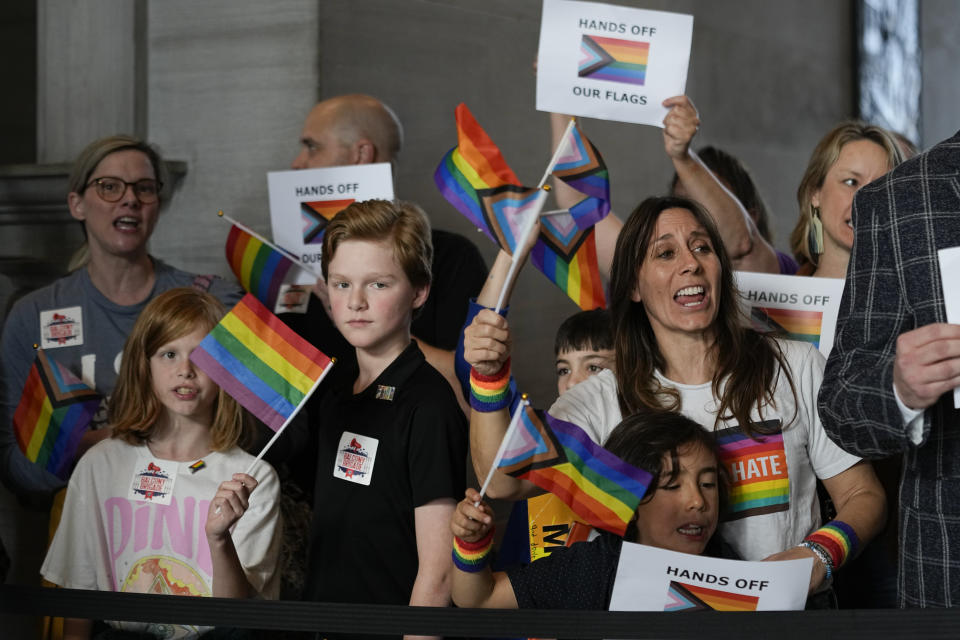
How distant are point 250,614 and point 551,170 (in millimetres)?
1422

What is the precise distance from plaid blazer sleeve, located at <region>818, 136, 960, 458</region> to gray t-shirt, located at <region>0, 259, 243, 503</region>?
2.10 m

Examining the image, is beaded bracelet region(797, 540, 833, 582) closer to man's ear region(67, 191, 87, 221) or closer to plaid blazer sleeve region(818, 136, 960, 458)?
plaid blazer sleeve region(818, 136, 960, 458)

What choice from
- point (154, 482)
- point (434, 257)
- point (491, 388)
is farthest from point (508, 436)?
point (434, 257)

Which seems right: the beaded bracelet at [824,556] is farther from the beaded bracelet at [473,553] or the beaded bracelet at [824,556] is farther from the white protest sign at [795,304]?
the white protest sign at [795,304]

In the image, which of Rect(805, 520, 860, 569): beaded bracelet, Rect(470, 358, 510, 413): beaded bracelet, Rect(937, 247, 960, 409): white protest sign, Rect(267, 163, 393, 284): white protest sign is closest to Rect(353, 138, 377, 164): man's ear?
Rect(267, 163, 393, 284): white protest sign

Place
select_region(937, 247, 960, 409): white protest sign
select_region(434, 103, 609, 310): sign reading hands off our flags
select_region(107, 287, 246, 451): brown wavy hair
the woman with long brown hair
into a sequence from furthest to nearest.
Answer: select_region(107, 287, 246, 451): brown wavy hair
select_region(434, 103, 609, 310): sign reading hands off our flags
the woman with long brown hair
select_region(937, 247, 960, 409): white protest sign

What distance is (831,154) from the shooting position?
340cm

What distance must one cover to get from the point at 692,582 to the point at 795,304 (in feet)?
3.87

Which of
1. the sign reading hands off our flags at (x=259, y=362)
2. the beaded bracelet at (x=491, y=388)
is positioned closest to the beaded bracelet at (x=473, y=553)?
the beaded bracelet at (x=491, y=388)

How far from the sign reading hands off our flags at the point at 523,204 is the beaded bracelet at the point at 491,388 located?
0.46 meters

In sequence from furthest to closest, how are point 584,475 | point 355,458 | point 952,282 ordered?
1. point 355,458
2. point 584,475
3. point 952,282

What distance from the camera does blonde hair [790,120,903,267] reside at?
3383mm

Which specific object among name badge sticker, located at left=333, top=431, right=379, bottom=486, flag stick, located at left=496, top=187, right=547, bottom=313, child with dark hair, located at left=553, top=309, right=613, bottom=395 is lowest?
name badge sticker, located at left=333, top=431, right=379, bottom=486

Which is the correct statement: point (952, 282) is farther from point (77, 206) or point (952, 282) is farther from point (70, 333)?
point (77, 206)
